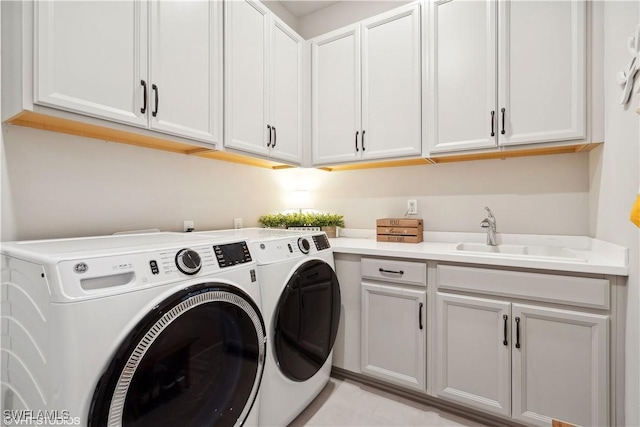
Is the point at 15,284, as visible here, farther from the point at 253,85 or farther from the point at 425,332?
the point at 425,332

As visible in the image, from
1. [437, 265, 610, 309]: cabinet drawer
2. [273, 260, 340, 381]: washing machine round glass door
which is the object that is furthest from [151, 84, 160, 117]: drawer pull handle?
[437, 265, 610, 309]: cabinet drawer

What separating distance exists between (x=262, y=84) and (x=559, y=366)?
2.24 meters

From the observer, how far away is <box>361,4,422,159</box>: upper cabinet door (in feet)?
6.64

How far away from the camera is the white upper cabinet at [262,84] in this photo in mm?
1837

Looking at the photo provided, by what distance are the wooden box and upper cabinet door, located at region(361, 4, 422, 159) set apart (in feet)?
1.55

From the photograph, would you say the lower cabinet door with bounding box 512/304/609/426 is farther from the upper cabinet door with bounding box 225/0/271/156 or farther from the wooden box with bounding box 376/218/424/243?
the upper cabinet door with bounding box 225/0/271/156

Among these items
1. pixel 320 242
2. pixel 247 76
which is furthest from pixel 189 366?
pixel 247 76

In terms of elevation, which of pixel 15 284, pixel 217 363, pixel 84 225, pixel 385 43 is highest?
pixel 385 43

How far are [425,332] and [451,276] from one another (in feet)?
1.19

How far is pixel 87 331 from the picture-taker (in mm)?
787

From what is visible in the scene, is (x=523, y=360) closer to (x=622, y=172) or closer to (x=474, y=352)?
(x=474, y=352)

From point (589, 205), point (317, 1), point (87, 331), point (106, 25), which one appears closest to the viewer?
point (87, 331)

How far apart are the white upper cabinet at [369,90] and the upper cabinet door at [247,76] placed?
0.50 metres

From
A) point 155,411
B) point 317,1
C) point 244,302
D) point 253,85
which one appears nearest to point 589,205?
point 244,302
